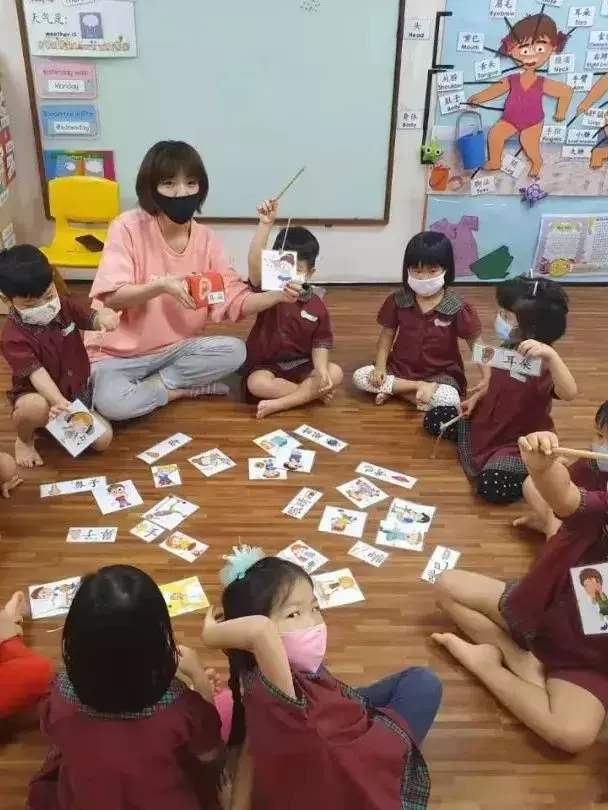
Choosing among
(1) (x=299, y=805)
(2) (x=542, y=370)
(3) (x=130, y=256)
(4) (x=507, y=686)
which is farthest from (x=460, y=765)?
(3) (x=130, y=256)

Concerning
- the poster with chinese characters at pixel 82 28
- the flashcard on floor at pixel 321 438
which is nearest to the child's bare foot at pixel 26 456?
the flashcard on floor at pixel 321 438

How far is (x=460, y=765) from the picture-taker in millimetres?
1936

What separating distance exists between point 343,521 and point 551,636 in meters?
0.90

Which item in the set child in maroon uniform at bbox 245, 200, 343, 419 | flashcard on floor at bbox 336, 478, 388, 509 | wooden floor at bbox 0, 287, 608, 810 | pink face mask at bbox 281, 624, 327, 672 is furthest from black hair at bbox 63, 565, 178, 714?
child in maroon uniform at bbox 245, 200, 343, 419

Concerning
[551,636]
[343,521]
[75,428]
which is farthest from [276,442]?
[551,636]

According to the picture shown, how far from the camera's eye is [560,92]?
4.36 meters

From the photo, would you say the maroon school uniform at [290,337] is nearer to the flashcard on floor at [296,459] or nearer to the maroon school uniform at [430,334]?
the maroon school uniform at [430,334]

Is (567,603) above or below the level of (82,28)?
below

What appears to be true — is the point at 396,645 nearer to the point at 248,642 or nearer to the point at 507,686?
Result: the point at 507,686

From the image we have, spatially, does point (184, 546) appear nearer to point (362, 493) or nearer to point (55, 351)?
point (362, 493)

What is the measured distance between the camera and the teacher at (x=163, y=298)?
307 centimetres

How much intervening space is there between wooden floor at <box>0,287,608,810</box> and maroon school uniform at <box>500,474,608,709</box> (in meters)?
0.20

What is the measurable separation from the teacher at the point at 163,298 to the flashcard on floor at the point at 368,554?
1.13m

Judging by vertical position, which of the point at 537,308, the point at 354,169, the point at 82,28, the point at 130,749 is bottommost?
the point at 130,749
